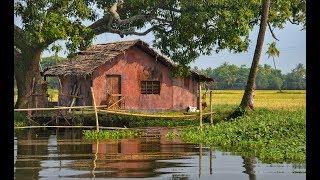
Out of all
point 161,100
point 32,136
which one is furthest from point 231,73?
point 32,136

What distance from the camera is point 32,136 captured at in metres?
23.5

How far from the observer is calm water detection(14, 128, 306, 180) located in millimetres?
11547

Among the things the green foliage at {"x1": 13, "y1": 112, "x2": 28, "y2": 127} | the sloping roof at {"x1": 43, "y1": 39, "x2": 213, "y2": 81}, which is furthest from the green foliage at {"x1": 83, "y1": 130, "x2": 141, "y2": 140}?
the sloping roof at {"x1": 43, "y1": 39, "x2": 213, "y2": 81}

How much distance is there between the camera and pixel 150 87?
37000 mm

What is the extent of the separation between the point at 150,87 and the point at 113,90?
8.83ft

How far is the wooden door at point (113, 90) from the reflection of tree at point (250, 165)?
2084cm

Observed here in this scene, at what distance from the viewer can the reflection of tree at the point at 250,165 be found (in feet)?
37.6

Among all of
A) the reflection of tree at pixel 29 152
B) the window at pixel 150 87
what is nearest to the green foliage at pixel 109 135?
the reflection of tree at pixel 29 152

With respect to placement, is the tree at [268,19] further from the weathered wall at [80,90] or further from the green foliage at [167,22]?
the weathered wall at [80,90]

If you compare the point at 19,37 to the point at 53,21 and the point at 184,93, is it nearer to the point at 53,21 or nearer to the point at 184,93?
the point at 53,21

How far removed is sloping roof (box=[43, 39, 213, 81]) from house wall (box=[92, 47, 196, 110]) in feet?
1.93

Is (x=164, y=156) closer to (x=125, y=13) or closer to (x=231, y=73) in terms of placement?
(x=125, y=13)

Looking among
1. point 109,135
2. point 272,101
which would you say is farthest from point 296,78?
point 109,135
